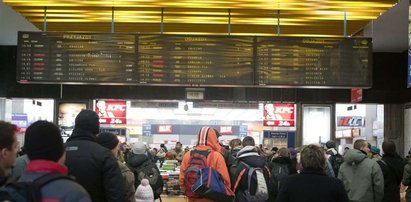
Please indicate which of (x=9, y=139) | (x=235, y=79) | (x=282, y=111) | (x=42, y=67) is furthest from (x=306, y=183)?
(x=282, y=111)

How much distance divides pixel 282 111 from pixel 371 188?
Result: 6.84 m

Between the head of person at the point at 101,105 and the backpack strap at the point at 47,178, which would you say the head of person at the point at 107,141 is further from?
the head of person at the point at 101,105

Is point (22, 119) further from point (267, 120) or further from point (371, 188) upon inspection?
point (371, 188)

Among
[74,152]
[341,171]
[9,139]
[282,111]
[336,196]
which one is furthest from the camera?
[282,111]

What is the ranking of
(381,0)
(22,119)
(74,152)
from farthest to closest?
1. (22,119)
2. (381,0)
3. (74,152)

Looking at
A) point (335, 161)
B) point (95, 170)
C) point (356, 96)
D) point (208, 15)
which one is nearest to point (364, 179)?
point (335, 161)

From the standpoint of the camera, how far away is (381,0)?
20.9 ft

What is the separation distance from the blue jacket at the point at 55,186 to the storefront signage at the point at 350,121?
18.9m

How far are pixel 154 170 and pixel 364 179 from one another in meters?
2.59

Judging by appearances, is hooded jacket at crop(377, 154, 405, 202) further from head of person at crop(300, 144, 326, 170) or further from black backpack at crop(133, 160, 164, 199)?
head of person at crop(300, 144, 326, 170)

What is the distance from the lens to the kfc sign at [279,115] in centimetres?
1334

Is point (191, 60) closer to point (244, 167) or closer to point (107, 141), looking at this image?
point (244, 167)

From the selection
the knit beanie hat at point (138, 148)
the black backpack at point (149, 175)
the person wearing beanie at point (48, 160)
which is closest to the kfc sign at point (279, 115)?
the black backpack at point (149, 175)

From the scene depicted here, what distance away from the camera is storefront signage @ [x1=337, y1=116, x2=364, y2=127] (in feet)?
66.5
